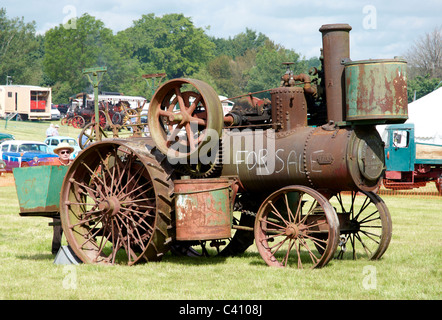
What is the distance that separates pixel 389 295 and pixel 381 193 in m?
15.7

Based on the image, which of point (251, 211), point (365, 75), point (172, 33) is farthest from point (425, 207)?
point (172, 33)

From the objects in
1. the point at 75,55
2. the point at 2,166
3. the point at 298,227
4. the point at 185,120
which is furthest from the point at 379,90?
the point at 75,55

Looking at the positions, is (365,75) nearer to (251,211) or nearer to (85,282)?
(251,211)

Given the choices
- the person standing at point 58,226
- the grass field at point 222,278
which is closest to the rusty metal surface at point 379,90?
the grass field at point 222,278

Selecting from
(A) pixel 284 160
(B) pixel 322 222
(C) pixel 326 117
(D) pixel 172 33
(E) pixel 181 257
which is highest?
(D) pixel 172 33

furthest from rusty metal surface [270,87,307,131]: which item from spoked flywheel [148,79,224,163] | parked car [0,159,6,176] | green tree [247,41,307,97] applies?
green tree [247,41,307,97]

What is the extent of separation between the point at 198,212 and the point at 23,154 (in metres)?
20.4

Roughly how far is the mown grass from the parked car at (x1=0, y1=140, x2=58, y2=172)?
635 inches

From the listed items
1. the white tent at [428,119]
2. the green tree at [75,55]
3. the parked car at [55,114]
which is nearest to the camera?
the white tent at [428,119]

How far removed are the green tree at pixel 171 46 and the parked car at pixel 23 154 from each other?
57174mm

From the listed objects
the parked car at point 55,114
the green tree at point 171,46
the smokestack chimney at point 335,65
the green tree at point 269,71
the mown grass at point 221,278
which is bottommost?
the mown grass at point 221,278

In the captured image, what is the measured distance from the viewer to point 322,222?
26.5 feet

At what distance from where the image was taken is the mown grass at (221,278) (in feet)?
21.8

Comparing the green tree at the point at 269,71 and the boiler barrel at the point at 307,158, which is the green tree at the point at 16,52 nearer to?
the green tree at the point at 269,71
